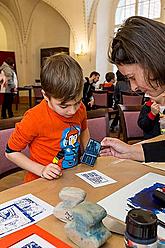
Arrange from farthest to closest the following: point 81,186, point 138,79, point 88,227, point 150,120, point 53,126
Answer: point 150,120
point 53,126
point 81,186
point 138,79
point 88,227

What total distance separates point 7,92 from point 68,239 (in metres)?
6.08

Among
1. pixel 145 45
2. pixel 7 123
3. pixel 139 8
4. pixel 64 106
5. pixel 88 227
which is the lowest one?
pixel 88 227

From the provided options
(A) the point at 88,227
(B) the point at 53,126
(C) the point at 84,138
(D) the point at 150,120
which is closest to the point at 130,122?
(D) the point at 150,120

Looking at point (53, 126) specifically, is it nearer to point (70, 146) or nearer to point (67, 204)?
point (70, 146)

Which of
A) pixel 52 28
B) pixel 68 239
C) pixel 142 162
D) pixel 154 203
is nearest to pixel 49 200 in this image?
pixel 68 239

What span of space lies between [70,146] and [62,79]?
0.35 m

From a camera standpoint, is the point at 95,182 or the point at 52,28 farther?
the point at 52,28

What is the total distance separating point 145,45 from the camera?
0.83 meters

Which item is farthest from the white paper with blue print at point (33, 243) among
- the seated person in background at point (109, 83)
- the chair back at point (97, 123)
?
the seated person in background at point (109, 83)

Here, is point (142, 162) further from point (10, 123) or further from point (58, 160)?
point (10, 123)

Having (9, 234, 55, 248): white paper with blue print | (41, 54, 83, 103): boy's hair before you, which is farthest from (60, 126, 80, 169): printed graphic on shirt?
(9, 234, 55, 248): white paper with blue print

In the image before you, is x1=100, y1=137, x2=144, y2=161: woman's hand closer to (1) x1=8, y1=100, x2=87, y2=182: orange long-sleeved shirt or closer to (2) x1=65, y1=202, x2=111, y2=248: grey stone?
(1) x1=8, y1=100, x2=87, y2=182: orange long-sleeved shirt

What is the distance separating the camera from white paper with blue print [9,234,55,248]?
0.70m

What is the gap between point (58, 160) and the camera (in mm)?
1335
